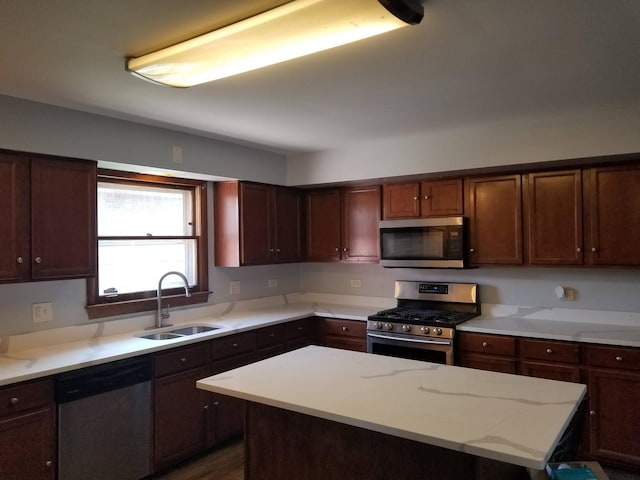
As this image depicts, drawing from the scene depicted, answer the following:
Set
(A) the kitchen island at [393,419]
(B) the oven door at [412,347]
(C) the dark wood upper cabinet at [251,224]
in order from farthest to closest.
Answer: (C) the dark wood upper cabinet at [251,224], (B) the oven door at [412,347], (A) the kitchen island at [393,419]

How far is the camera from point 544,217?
137 inches

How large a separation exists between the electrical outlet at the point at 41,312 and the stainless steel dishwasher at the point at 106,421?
604 mm

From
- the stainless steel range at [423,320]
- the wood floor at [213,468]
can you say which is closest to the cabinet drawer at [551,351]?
the stainless steel range at [423,320]

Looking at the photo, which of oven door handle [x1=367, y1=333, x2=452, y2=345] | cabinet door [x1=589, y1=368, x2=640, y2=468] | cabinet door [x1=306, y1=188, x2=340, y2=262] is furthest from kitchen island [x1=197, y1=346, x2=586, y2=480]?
cabinet door [x1=306, y1=188, x2=340, y2=262]

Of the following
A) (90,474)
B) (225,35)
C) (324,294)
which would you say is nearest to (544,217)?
(324,294)

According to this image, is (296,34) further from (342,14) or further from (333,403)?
(333,403)

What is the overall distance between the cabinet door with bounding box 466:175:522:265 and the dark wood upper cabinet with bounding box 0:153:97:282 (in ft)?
9.14

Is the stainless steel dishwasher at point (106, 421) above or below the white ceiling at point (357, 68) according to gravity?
below

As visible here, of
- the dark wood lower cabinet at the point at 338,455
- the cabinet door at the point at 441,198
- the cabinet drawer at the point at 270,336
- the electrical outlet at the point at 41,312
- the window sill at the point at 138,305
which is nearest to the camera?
the dark wood lower cabinet at the point at 338,455

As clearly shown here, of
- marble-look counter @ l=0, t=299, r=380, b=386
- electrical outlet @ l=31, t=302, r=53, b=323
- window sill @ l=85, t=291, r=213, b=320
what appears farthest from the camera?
window sill @ l=85, t=291, r=213, b=320

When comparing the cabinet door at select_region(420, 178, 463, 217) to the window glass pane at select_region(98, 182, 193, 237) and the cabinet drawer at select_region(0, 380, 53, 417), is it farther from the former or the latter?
Answer: the cabinet drawer at select_region(0, 380, 53, 417)

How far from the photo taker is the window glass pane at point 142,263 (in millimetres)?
3393

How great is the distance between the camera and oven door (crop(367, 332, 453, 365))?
354cm

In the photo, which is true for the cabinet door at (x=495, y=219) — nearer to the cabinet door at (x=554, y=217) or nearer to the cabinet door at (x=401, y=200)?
the cabinet door at (x=554, y=217)
